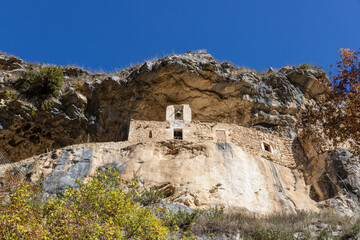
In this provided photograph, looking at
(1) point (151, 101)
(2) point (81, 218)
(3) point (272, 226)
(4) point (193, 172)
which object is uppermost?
(1) point (151, 101)

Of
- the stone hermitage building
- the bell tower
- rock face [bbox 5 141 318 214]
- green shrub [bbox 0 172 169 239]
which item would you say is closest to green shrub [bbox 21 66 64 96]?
rock face [bbox 5 141 318 214]

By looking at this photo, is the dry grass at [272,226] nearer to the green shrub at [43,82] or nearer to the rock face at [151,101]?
the rock face at [151,101]

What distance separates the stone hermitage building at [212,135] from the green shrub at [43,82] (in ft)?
20.9

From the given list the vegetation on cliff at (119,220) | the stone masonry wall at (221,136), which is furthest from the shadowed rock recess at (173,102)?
the vegetation on cliff at (119,220)

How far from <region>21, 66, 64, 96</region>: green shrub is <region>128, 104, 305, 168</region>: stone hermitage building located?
6.38m

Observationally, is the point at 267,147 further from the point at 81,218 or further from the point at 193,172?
the point at 81,218

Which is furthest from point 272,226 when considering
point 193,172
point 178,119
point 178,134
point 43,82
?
point 43,82

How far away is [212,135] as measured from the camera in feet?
55.6

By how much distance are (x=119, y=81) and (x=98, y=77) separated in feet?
10.1

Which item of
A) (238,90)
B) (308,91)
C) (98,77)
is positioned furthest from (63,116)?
(308,91)

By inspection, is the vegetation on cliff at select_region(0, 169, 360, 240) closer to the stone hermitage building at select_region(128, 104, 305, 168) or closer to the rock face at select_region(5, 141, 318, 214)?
the rock face at select_region(5, 141, 318, 214)

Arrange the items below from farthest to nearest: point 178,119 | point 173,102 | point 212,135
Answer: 1. point 173,102
2. point 178,119
3. point 212,135

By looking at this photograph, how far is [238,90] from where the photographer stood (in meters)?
20.8

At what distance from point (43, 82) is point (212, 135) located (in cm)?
1048
